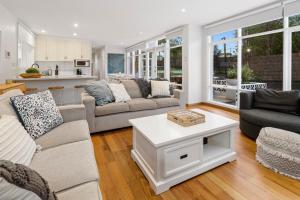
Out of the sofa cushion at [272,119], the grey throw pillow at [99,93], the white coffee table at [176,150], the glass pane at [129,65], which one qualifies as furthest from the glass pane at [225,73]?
the glass pane at [129,65]

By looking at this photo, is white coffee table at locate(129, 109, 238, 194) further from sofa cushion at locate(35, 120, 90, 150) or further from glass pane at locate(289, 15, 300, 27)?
glass pane at locate(289, 15, 300, 27)

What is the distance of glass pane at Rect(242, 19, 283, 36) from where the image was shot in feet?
12.3

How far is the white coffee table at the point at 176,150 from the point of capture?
1669 mm

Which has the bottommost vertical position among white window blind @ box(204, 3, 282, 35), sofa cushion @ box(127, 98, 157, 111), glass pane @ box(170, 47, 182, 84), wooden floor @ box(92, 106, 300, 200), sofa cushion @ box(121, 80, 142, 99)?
wooden floor @ box(92, 106, 300, 200)

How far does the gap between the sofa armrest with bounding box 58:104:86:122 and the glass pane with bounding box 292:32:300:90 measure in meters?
4.05

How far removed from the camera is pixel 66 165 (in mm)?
1174

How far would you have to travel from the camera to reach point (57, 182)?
101cm

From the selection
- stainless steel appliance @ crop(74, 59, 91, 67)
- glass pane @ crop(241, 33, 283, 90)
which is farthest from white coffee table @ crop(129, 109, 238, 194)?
stainless steel appliance @ crop(74, 59, 91, 67)

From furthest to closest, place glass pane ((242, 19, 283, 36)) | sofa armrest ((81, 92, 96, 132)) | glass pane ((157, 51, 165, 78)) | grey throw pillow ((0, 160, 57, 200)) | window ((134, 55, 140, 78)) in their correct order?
window ((134, 55, 140, 78)) < glass pane ((157, 51, 165, 78)) < glass pane ((242, 19, 283, 36)) < sofa armrest ((81, 92, 96, 132)) < grey throw pillow ((0, 160, 57, 200))

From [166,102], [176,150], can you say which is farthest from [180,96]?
[176,150]

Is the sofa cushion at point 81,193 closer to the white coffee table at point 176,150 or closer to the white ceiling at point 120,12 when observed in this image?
the white coffee table at point 176,150

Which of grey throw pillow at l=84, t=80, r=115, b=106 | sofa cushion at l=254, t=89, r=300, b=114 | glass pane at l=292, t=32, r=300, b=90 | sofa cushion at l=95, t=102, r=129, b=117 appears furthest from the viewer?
glass pane at l=292, t=32, r=300, b=90

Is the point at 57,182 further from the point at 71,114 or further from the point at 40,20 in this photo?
the point at 40,20

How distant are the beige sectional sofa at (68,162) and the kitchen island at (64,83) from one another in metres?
2.46
